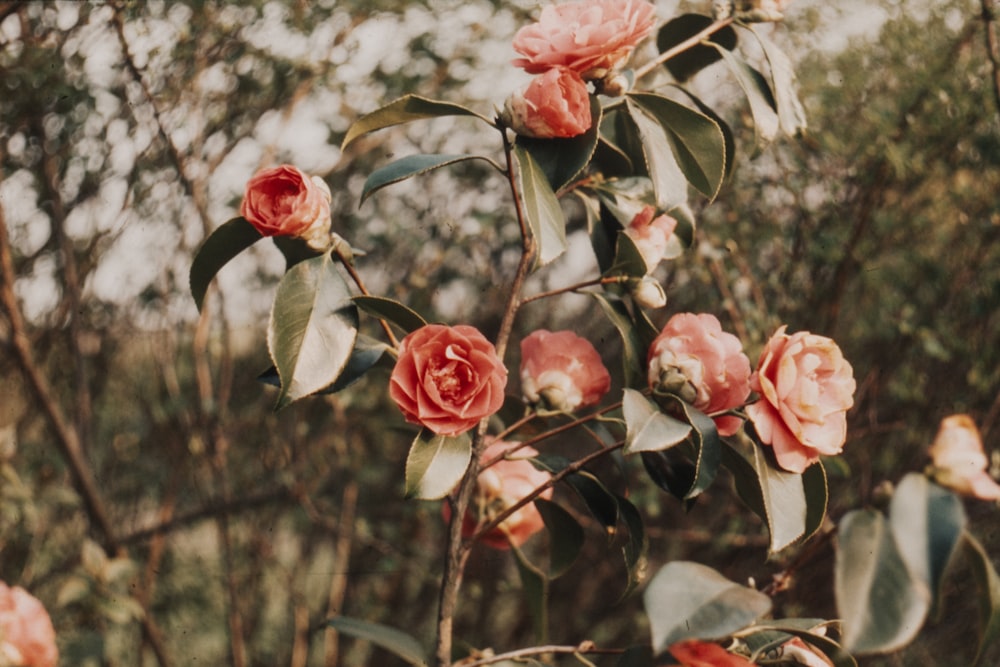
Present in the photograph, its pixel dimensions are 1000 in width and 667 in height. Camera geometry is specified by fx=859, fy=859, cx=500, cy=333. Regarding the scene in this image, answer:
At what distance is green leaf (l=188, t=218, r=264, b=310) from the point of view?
816 mm

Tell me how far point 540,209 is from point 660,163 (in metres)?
0.13

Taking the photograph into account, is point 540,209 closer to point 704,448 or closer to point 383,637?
point 704,448

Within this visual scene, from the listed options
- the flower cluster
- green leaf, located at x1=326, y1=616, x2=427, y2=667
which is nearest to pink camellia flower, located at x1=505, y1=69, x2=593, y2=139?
the flower cluster

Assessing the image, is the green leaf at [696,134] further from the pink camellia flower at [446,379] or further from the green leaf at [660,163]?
the pink camellia flower at [446,379]

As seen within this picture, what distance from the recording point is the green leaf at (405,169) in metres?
0.79

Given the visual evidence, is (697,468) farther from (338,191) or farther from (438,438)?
(338,191)

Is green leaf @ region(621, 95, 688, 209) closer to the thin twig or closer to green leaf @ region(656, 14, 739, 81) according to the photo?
the thin twig

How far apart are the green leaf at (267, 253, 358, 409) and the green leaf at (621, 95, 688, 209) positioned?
30 cm

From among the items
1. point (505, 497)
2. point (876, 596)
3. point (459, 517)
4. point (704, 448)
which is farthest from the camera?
point (505, 497)

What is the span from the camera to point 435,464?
73 cm

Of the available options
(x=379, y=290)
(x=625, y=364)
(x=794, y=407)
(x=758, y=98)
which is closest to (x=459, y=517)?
(x=625, y=364)

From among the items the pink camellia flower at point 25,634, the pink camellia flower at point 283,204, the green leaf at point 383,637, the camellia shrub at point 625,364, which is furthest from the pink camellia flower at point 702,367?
the pink camellia flower at point 25,634

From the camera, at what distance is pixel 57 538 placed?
2617 mm

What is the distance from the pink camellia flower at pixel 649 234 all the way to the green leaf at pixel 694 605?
327 mm
